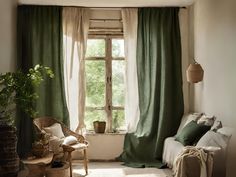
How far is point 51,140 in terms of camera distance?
549 cm

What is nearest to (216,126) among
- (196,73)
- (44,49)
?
(196,73)

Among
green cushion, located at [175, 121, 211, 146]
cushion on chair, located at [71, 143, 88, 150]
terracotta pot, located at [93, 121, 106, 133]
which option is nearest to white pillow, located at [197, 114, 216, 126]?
green cushion, located at [175, 121, 211, 146]

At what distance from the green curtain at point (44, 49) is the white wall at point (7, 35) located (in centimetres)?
26

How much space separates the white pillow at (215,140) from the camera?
14.0 feet

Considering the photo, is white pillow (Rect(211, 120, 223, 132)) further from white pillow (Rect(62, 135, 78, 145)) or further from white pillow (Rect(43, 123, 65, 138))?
white pillow (Rect(43, 123, 65, 138))

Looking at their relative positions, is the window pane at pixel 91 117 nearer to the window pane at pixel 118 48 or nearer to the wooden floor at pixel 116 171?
the wooden floor at pixel 116 171

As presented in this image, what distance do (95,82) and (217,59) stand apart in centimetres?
234

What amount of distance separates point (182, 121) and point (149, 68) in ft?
3.47

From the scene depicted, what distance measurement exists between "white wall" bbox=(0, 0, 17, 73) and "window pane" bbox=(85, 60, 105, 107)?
132cm

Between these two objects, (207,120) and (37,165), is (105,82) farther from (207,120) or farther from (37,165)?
(37,165)

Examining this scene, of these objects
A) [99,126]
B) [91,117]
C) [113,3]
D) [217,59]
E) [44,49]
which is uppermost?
[113,3]

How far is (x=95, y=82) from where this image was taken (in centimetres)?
659

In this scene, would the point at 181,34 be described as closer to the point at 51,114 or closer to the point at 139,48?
the point at 139,48

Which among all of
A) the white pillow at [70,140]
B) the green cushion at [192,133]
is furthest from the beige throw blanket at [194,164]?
the white pillow at [70,140]
